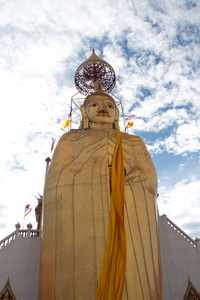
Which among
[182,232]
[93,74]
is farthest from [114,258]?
[93,74]

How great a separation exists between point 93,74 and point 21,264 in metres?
7.01

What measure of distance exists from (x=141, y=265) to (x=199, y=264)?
375 centimetres

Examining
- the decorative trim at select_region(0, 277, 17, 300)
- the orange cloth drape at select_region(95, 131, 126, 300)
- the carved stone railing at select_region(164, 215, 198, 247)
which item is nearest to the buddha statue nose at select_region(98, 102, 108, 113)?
the orange cloth drape at select_region(95, 131, 126, 300)

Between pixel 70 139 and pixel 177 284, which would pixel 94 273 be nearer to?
pixel 70 139

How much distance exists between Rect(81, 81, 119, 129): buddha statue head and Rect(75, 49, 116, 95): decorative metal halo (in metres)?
2.81

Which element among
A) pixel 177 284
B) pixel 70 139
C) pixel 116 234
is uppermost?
pixel 70 139

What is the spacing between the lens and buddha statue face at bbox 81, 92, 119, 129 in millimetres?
6051

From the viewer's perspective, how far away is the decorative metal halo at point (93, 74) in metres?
9.06

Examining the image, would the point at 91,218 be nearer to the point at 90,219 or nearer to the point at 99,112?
the point at 90,219

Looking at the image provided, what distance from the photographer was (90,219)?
4.27m

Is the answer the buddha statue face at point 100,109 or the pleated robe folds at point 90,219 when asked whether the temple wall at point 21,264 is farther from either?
the buddha statue face at point 100,109

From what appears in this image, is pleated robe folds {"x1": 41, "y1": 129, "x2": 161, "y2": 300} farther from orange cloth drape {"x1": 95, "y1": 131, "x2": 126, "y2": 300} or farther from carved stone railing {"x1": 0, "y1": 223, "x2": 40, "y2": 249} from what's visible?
carved stone railing {"x1": 0, "y1": 223, "x2": 40, "y2": 249}

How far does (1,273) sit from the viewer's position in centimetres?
573

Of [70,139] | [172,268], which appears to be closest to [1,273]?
[70,139]
